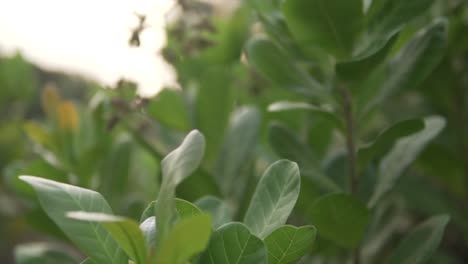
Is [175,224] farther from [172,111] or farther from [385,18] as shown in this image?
[172,111]

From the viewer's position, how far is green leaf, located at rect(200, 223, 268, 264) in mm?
505

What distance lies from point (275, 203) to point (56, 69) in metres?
2.22

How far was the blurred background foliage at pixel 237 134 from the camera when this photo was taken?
0.92 meters

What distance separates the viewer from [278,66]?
820 mm

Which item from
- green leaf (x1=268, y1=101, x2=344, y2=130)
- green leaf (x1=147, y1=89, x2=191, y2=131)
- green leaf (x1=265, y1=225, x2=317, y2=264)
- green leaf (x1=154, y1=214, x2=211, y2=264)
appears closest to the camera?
green leaf (x1=154, y1=214, x2=211, y2=264)

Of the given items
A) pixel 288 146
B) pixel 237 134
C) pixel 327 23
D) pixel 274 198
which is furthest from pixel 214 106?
pixel 274 198

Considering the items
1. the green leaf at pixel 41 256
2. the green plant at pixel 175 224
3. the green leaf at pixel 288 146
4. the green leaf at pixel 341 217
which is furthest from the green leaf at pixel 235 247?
the green leaf at pixel 41 256

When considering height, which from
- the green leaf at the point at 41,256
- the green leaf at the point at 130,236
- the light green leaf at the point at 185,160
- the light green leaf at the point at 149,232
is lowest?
the green leaf at the point at 41,256

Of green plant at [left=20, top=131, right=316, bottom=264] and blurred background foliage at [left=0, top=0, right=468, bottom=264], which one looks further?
blurred background foliage at [left=0, top=0, right=468, bottom=264]

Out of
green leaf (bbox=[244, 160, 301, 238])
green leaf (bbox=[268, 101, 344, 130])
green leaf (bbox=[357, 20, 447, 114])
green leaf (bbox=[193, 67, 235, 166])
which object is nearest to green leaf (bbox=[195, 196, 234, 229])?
green leaf (bbox=[244, 160, 301, 238])

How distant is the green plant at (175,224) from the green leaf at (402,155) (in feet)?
0.83

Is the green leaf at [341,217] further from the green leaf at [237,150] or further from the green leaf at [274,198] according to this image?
the green leaf at [237,150]

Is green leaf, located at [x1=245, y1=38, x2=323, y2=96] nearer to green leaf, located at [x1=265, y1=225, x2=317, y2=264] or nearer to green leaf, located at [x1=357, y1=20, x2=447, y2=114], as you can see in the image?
green leaf, located at [x1=357, y1=20, x2=447, y2=114]

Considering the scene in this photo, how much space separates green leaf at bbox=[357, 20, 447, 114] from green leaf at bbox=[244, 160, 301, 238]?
0.92 ft
